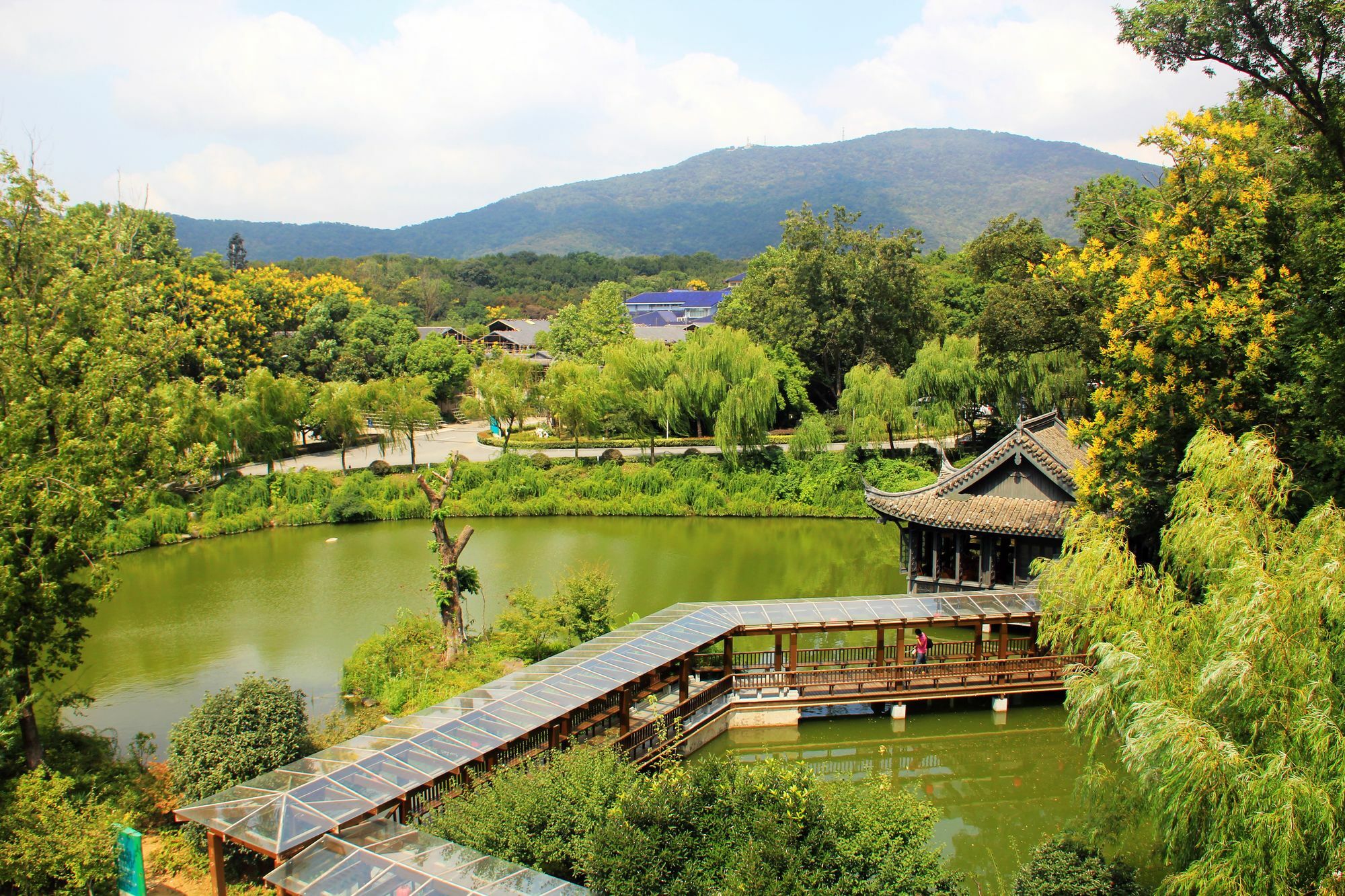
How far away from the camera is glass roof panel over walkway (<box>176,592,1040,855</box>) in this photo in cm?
715

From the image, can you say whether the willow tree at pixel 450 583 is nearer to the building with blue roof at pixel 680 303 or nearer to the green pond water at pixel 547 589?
the green pond water at pixel 547 589

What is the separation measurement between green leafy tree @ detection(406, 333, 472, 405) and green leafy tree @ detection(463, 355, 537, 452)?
322 inches

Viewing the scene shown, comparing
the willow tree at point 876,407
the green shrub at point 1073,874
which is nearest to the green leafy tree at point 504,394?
the willow tree at point 876,407

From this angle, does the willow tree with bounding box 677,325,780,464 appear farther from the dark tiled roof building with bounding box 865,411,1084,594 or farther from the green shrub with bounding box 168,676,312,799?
the green shrub with bounding box 168,676,312,799

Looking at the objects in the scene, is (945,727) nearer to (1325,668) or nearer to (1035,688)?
(1035,688)

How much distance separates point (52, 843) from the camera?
Answer: 23.6ft

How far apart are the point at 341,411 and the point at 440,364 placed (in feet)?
41.4

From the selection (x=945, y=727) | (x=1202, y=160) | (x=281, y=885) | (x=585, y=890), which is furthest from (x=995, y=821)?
(x=1202, y=160)

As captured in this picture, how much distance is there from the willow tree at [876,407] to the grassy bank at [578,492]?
33.8 inches

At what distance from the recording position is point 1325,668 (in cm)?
593

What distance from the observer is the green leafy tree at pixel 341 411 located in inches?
1114

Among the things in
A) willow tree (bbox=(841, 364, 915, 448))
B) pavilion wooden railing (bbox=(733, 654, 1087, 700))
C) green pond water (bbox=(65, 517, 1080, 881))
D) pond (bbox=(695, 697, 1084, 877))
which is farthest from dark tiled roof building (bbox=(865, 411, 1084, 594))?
willow tree (bbox=(841, 364, 915, 448))

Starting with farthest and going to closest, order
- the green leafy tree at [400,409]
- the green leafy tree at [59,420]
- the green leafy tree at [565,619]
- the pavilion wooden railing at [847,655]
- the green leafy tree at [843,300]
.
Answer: the green leafy tree at [843,300] < the green leafy tree at [400,409] < the green leafy tree at [565,619] < the pavilion wooden railing at [847,655] < the green leafy tree at [59,420]

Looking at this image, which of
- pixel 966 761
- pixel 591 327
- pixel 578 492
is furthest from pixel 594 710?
pixel 591 327
